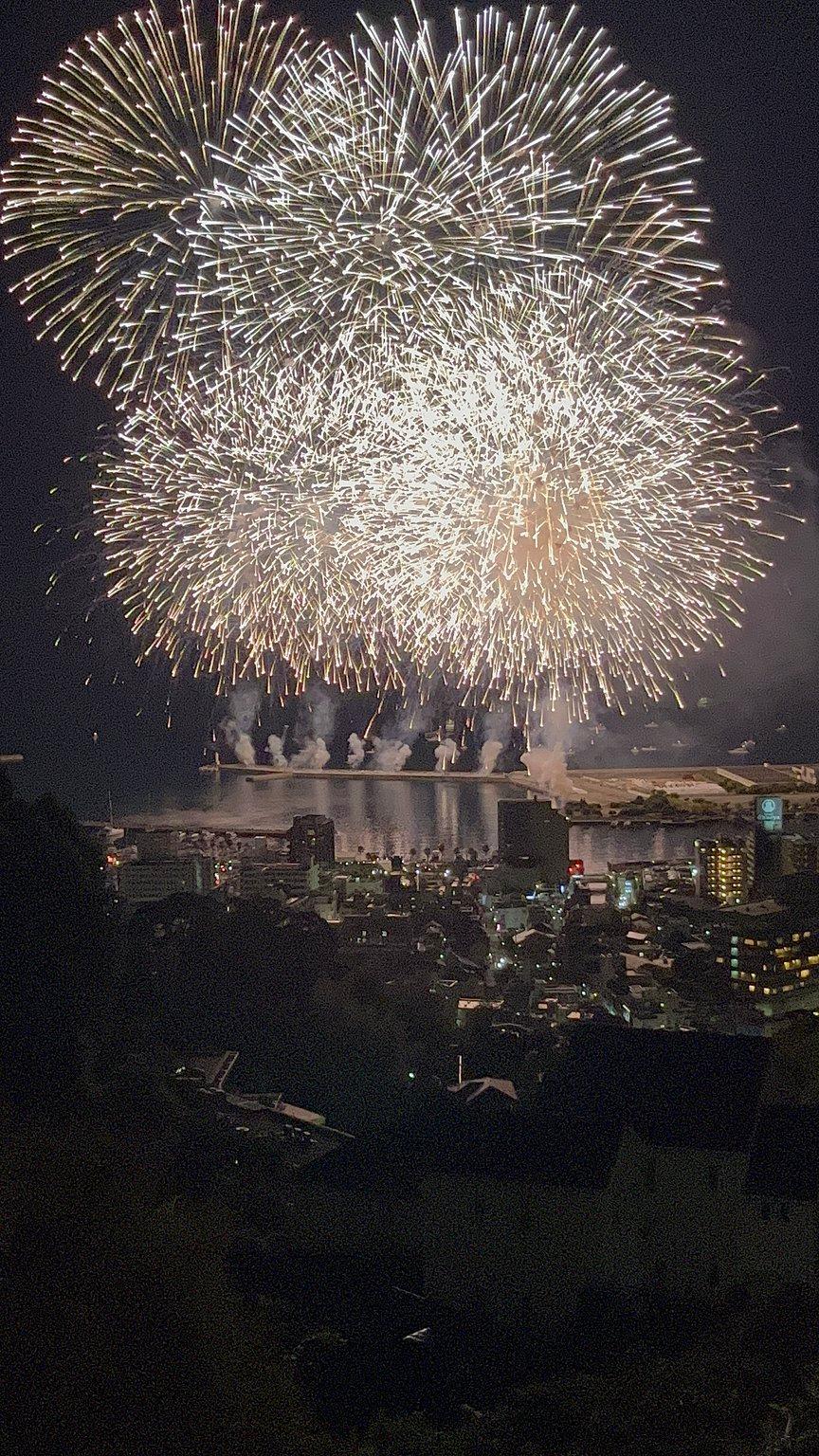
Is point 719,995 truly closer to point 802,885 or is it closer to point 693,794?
point 802,885

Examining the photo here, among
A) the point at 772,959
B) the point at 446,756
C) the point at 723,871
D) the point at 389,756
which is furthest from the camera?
the point at 389,756

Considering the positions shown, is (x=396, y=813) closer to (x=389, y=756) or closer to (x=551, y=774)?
(x=551, y=774)

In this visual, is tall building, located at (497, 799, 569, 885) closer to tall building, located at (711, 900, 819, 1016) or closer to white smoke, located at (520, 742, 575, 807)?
tall building, located at (711, 900, 819, 1016)

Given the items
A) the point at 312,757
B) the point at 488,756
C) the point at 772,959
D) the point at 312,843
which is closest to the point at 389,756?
the point at 312,757

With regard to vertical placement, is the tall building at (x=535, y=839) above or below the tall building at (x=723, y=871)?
above

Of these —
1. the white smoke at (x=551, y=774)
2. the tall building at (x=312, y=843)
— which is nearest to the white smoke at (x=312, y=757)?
the white smoke at (x=551, y=774)

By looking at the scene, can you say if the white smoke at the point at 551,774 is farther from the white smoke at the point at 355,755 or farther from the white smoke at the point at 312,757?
the white smoke at the point at 312,757
